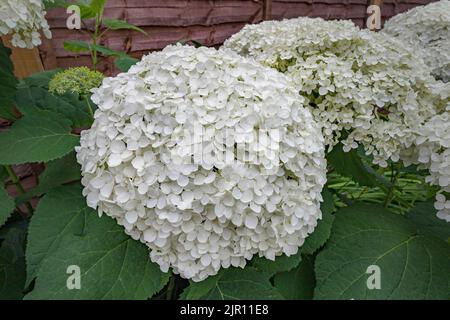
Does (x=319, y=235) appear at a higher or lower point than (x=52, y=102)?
lower

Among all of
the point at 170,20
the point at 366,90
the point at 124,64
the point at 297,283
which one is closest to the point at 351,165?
the point at 366,90

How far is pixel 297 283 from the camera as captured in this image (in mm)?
1021

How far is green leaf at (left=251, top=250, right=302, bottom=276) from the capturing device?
888 mm

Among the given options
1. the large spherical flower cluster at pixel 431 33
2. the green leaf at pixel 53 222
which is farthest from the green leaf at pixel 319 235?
the large spherical flower cluster at pixel 431 33

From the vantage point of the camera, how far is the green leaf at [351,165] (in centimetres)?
120

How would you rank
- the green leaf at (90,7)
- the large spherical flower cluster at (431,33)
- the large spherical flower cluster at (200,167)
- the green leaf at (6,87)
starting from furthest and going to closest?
the large spherical flower cluster at (431,33), the green leaf at (90,7), the green leaf at (6,87), the large spherical flower cluster at (200,167)

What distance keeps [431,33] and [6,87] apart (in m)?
1.94

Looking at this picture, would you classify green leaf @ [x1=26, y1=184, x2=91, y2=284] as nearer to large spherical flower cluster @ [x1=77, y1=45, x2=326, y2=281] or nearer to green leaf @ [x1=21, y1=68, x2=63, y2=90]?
large spherical flower cluster @ [x1=77, y1=45, x2=326, y2=281]

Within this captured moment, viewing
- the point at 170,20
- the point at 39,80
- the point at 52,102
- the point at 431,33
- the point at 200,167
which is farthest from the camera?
the point at 170,20

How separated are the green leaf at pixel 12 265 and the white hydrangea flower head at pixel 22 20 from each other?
0.62 m

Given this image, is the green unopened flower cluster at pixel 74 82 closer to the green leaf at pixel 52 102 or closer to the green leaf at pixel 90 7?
the green leaf at pixel 52 102

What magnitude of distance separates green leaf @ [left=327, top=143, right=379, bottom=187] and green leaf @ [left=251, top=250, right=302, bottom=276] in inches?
17.4

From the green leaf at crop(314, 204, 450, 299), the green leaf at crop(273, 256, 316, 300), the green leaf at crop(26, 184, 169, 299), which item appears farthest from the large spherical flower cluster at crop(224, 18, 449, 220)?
the green leaf at crop(26, 184, 169, 299)

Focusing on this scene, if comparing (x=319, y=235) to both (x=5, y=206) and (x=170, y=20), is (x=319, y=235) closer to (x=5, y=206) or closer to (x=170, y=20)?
(x=5, y=206)
